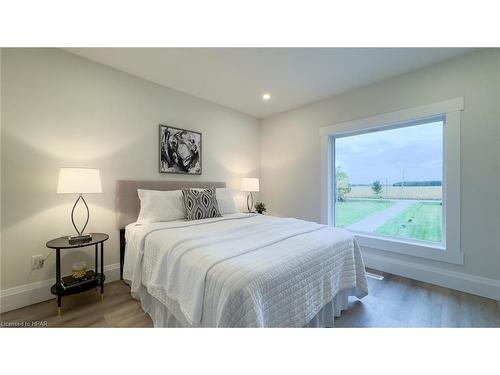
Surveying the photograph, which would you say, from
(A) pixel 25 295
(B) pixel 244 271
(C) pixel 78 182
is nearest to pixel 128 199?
(C) pixel 78 182

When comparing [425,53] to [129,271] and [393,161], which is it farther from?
[129,271]

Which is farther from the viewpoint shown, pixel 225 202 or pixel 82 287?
pixel 225 202

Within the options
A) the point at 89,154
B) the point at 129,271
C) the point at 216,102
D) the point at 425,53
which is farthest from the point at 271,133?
the point at 129,271

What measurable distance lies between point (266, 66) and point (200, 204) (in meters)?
1.78

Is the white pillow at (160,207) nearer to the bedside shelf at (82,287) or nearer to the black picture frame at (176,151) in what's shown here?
the black picture frame at (176,151)

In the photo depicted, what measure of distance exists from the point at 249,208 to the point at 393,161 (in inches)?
97.5

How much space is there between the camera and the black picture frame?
274cm

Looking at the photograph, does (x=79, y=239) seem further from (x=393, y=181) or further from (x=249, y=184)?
(x=393, y=181)

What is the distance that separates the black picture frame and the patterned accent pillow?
566 mm

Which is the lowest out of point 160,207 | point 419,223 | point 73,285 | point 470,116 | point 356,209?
point 73,285

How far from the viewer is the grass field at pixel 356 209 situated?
9.58ft

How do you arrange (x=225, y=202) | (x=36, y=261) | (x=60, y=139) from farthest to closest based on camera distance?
(x=225, y=202), (x=60, y=139), (x=36, y=261)

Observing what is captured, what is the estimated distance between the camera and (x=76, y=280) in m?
1.84

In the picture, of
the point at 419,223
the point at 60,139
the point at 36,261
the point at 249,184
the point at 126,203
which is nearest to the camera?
the point at 36,261
